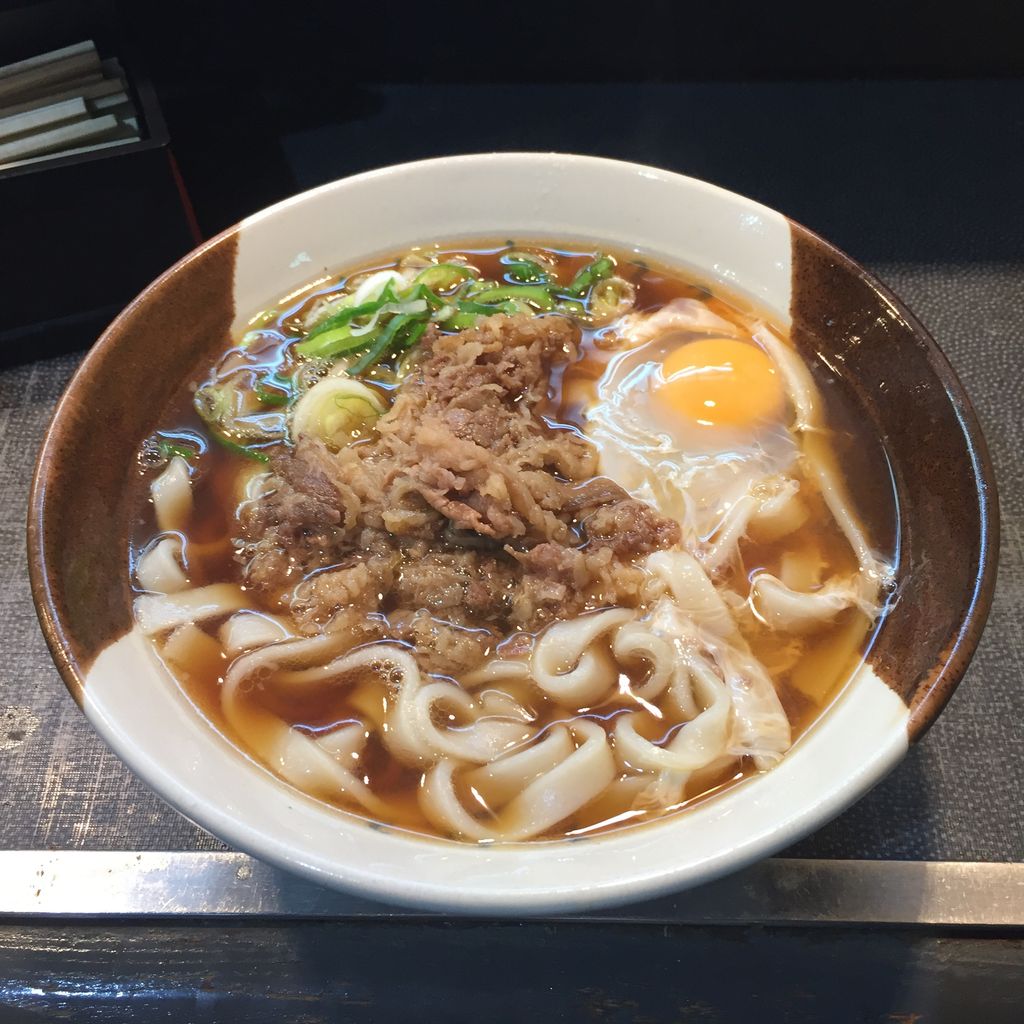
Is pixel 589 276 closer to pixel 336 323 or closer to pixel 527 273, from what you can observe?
pixel 527 273

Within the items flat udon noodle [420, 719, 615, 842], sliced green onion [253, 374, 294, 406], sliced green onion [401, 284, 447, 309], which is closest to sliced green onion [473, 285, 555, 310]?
sliced green onion [401, 284, 447, 309]

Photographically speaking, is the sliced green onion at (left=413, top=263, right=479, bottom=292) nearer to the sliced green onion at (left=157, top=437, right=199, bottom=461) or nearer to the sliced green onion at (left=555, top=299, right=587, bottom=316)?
the sliced green onion at (left=555, top=299, right=587, bottom=316)

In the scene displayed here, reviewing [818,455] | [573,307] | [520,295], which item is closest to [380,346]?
[520,295]

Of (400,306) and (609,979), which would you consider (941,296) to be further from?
(609,979)

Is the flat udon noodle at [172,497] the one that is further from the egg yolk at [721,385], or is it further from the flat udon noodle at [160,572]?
the egg yolk at [721,385]

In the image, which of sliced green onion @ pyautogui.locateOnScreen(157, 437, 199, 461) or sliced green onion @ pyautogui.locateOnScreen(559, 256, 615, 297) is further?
sliced green onion @ pyautogui.locateOnScreen(559, 256, 615, 297)

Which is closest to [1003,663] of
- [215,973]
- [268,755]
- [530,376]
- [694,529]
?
[694,529]

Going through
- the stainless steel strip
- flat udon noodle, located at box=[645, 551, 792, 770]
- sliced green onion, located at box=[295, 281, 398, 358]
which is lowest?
the stainless steel strip
